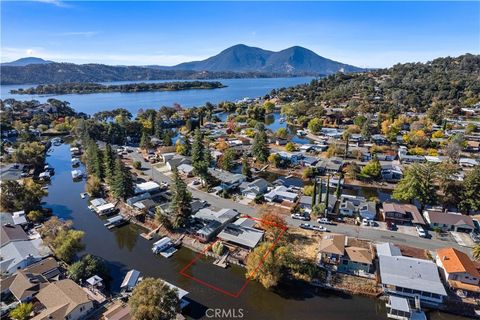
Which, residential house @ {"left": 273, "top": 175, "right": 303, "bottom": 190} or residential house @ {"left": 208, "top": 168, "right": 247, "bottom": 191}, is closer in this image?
residential house @ {"left": 208, "top": 168, "right": 247, "bottom": 191}

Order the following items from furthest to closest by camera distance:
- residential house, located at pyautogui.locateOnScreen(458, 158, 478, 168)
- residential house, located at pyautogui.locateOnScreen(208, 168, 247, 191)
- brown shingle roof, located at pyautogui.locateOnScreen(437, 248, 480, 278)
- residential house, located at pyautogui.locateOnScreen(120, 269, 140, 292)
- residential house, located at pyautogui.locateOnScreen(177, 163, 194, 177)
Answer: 1. residential house, located at pyautogui.locateOnScreen(458, 158, 478, 168)
2. residential house, located at pyautogui.locateOnScreen(177, 163, 194, 177)
3. residential house, located at pyautogui.locateOnScreen(208, 168, 247, 191)
4. residential house, located at pyautogui.locateOnScreen(120, 269, 140, 292)
5. brown shingle roof, located at pyautogui.locateOnScreen(437, 248, 480, 278)

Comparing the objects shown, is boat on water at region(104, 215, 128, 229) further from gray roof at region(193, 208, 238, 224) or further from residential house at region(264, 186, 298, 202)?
residential house at region(264, 186, 298, 202)

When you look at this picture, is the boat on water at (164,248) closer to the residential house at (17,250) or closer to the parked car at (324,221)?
the residential house at (17,250)

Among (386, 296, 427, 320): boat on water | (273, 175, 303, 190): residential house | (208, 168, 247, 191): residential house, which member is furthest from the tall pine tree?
(386, 296, 427, 320): boat on water

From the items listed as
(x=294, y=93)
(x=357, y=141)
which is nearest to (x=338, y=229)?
(x=357, y=141)

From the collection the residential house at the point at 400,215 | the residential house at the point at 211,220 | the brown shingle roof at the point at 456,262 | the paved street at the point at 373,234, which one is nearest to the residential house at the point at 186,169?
the paved street at the point at 373,234

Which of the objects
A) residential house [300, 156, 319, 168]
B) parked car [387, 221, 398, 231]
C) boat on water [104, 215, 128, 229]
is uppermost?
residential house [300, 156, 319, 168]

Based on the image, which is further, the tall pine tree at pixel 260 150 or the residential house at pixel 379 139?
the residential house at pixel 379 139
